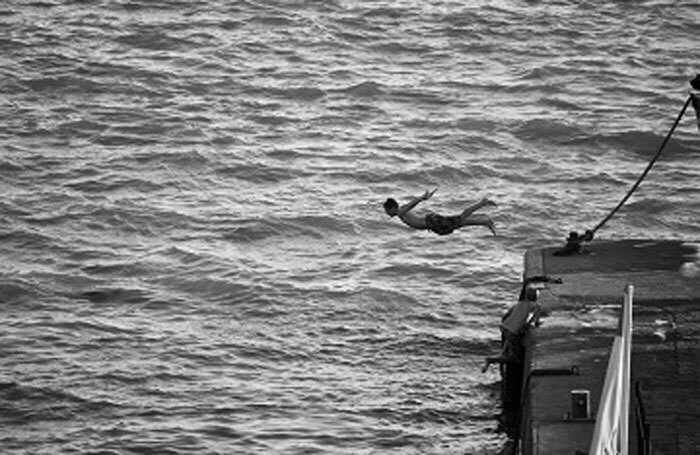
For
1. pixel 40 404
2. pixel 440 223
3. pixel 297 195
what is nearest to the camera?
pixel 440 223

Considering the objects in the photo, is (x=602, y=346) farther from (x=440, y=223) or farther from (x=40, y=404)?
(x=40, y=404)

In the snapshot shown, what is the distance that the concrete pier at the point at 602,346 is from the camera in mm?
22000

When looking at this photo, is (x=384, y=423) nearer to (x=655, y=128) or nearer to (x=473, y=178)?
(x=473, y=178)

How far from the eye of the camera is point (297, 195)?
40.0m

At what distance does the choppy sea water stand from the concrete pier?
1.96 metres

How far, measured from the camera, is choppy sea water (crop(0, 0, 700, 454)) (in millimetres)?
28203

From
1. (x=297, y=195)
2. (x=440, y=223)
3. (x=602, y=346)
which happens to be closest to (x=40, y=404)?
(x=440, y=223)

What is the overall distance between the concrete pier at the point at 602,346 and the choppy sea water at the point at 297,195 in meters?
1.96

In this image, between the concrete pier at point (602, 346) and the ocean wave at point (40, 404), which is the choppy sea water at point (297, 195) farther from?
the concrete pier at point (602, 346)

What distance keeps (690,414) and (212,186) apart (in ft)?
65.1

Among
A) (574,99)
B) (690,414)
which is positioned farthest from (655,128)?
(690,414)

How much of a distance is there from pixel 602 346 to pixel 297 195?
52.1ft

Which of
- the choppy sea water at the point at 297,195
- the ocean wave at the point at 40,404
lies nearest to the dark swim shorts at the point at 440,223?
the choppy sea water at the point at 297,195

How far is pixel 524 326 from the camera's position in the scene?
26.0m
